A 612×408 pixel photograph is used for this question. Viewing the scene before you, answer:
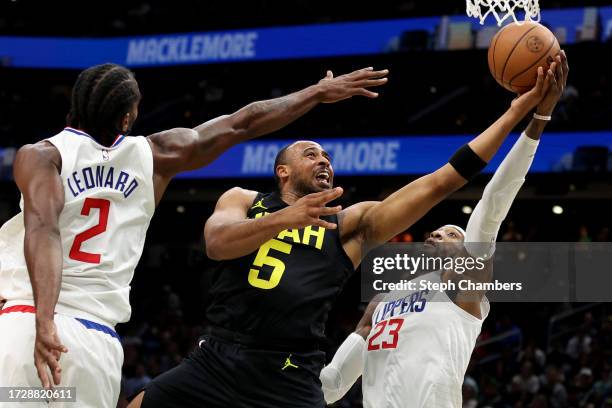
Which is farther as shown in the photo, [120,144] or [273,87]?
[273,87]

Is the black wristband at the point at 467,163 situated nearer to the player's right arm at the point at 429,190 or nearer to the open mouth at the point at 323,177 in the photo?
the player's right arm at the point at 429,190

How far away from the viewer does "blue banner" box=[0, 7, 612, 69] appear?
1608cm

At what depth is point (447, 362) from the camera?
17.4ft

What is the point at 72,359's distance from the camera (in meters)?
3.14

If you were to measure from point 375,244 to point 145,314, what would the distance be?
1348cm

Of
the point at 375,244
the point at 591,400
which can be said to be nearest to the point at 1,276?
the point at 375,244

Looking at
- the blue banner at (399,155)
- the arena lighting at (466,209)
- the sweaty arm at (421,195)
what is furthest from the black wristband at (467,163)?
the arena lighting at (466,209)

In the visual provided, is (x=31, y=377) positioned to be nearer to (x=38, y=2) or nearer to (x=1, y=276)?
(x=1, y=276)

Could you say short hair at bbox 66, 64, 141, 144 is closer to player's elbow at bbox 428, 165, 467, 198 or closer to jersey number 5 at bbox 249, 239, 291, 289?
jersey number 5 at bbox 249, 239, 291, 289

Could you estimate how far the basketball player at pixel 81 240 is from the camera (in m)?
3.06

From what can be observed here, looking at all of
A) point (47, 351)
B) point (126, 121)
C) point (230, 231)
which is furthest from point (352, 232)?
point (47, 351)

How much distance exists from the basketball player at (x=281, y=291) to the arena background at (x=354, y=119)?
824 cm

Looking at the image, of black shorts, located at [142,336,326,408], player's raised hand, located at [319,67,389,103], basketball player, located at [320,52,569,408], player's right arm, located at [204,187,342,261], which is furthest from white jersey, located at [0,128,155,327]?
basketball player, located at [320,52,569,408]

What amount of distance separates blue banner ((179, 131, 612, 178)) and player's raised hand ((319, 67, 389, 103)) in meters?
11.2
